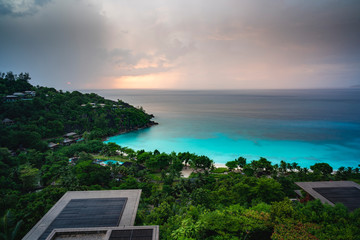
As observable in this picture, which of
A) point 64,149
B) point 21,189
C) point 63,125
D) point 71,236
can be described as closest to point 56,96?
point 63,125

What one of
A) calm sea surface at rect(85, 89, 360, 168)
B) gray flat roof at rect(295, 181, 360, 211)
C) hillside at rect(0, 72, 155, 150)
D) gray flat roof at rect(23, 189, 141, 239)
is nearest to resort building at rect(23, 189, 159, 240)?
gray flat roof at rect(23, 189, 141, 239)

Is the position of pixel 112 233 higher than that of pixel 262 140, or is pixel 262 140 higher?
pixel 112 233

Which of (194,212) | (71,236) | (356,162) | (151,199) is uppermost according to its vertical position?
(71,236)

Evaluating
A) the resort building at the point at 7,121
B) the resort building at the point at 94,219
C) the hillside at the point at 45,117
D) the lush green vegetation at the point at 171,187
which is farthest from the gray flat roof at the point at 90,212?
the resort building at the point at 7,121

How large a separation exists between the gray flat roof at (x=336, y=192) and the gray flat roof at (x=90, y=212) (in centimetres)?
1296

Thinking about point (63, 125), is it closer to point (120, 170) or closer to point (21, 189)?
point (21, 189)

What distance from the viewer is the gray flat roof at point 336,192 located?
11.9 metres

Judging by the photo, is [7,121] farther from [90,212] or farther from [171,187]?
[90,212]

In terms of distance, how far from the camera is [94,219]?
9984 millimetres

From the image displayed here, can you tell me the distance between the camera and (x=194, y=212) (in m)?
11.3

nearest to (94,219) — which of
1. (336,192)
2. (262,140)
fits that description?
(336,192)

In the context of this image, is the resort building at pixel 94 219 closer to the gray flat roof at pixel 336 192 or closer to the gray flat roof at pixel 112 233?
the gray flat roof at pixel 112 233

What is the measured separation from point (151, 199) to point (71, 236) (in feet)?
29.3

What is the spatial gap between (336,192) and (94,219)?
54.8 ft
